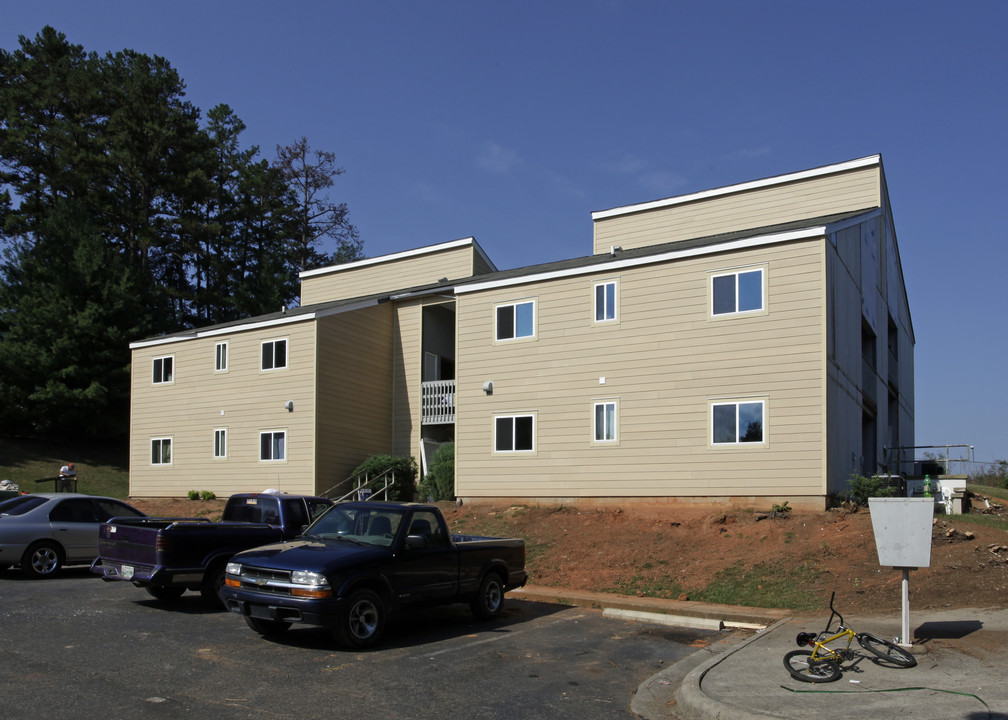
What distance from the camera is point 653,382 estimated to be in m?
20.4

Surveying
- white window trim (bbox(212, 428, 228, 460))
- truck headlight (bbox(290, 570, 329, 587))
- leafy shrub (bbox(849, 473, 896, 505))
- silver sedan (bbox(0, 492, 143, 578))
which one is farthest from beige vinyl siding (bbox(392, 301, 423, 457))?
truck headlight (bbox(290, 570, 329, 587))

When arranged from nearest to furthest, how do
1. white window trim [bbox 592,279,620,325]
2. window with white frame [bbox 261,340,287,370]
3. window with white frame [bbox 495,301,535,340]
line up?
white window trim [bbox 592,279,620,325]
window with white frame [bbox 495,301,535,340]
window with white frame [bbox 261,340,287,370]

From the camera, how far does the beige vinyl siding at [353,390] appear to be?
82.8 feet

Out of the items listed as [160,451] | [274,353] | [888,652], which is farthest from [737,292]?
[160,451]

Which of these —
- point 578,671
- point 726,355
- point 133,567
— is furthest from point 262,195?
point 578,671

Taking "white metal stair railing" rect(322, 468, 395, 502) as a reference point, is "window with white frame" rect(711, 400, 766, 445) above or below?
above

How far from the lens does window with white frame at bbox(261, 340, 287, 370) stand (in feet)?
84.9

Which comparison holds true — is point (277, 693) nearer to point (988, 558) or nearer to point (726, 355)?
point (988, 558)

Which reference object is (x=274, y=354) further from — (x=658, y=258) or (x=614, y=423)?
(x=658, y=258)

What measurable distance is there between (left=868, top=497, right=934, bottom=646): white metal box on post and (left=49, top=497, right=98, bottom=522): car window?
43.5 ft

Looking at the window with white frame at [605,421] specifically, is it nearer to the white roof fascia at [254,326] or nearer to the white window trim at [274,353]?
the white roof fascia at [254,326]

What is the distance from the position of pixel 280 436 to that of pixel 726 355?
13.3m

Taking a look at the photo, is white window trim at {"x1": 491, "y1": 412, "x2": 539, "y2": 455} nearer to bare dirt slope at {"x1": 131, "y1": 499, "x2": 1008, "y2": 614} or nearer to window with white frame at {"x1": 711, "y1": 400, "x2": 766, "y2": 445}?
bare dirt slope at {"x1": 131, "y1": 499, "x2": 1008, "y2": 614}

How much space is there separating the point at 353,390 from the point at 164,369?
7.57m
